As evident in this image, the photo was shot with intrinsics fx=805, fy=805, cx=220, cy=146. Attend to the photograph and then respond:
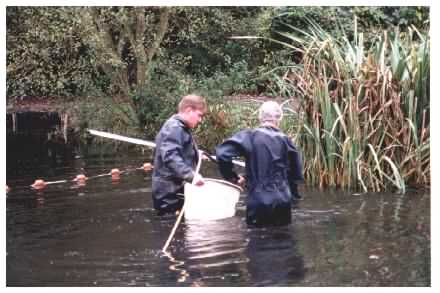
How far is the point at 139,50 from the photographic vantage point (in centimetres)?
1816

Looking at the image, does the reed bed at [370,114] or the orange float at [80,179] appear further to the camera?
the orange float at [80,179]

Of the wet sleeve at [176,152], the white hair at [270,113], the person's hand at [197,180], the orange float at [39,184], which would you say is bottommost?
the orange float at [39,184]

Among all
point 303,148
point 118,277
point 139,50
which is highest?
point 139,50

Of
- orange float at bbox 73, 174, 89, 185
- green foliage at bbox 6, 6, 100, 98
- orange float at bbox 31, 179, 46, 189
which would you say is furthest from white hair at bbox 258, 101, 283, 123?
green foliage at bbox 6, 6, 100, 98

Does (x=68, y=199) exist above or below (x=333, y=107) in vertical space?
below

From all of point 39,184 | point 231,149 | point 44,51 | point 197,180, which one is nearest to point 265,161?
point 231,149

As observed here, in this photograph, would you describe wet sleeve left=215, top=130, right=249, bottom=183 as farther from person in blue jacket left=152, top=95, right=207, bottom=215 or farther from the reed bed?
the reed bed

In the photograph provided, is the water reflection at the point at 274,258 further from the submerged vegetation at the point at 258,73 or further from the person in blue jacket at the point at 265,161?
the submerged vegetation at the point at 258,73

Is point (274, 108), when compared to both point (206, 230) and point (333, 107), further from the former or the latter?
point (333, 107)

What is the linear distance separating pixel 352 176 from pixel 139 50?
872 centimetres

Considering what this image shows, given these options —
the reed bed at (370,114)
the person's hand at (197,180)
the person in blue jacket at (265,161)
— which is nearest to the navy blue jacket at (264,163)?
the person in blue jacket at (265,161)

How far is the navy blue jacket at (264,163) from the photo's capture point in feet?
25.0

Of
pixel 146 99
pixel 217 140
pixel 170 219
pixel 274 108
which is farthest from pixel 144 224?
pixel 146 99

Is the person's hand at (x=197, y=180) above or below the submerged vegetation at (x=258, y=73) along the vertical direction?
below
